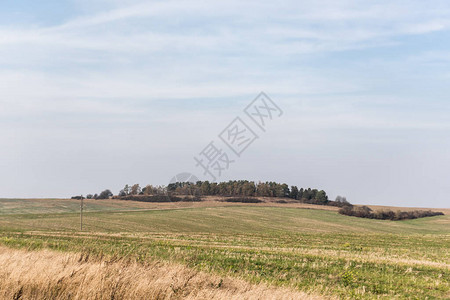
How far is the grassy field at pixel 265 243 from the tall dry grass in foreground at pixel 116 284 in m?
1.18

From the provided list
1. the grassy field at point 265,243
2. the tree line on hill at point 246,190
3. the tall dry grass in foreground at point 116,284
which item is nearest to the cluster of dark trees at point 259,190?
the tree line on hill at point 246,190

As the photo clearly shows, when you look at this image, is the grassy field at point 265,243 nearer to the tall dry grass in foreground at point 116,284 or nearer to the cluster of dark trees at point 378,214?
the tall dry grass in foreground at point 116,284

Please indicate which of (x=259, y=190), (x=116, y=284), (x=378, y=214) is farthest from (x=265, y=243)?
(x=259, y=190)

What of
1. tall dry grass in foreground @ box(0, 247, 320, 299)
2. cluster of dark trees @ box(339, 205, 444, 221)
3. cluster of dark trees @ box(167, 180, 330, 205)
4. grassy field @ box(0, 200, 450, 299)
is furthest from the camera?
cluster of dark trees @ box(167, 180, 330, 205)

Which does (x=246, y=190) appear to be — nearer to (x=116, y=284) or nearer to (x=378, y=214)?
(x=378, y=214)

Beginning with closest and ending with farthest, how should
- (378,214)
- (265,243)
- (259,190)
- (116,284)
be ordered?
1. (116,284)
2. (265,243)
3. (378,214)
4. (259,190)

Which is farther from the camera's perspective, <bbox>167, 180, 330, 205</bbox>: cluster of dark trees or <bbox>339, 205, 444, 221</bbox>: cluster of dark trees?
<bbox>167, 180, 330, 205</bbox>: cluster of dark trees

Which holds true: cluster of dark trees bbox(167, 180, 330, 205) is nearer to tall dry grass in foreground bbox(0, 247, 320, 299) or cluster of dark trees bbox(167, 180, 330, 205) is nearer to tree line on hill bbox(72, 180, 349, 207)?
tree line on hill bbox(72, 180, 349, 207)

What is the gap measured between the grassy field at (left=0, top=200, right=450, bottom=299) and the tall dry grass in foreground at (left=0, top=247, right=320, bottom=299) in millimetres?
1178

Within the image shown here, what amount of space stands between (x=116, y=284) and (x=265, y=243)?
969 inches

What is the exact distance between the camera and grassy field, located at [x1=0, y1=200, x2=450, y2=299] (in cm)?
1503

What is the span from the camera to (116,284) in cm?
853

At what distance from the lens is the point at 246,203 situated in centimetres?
10525

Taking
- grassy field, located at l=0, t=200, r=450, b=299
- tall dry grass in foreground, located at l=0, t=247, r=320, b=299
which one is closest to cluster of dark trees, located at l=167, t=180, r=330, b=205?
grassy field, located at l=0, t=200, r=450, b=299
